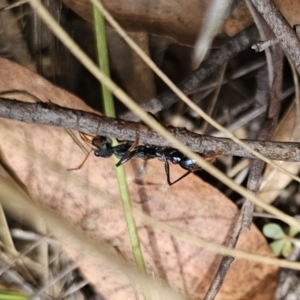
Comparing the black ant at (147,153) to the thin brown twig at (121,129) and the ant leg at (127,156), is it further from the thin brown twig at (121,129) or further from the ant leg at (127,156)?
the thin brown twig at (121,129)

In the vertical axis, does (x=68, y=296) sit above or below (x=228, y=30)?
below

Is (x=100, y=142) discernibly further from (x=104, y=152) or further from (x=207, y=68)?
(x=207, y=68)

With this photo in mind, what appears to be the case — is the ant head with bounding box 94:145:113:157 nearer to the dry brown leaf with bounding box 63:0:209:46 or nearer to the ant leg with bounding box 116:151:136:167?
the ant leg with bounding box 116:151:136:167

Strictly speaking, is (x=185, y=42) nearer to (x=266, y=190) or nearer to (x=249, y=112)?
(x=249, y=112)

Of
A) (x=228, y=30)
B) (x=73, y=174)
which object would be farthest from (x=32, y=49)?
(x=228, y=30)

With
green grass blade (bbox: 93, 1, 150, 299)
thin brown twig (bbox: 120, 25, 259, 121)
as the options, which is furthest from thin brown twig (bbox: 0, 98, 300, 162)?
thin brown twig (bbox: 120, 25, 259, 121)

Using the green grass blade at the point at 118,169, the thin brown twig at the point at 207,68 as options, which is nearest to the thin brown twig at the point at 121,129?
the green grass blade at the point at 118,169
